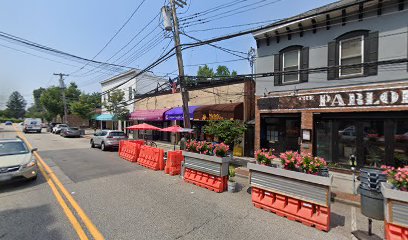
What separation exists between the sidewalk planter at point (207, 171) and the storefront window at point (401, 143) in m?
7.14

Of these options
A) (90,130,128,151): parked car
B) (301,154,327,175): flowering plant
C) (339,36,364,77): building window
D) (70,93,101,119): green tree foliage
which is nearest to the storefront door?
(339,36,364,77): building window

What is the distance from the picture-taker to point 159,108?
22.4 meters

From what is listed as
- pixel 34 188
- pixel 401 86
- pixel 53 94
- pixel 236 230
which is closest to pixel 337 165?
pixel 401 86

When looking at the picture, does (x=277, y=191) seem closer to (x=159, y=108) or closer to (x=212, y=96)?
(x=212, y=96)

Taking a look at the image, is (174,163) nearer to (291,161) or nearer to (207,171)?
(207,171)

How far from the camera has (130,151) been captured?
12.5 m

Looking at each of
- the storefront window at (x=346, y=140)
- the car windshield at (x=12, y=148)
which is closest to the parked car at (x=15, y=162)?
the car windshield at (x=12, y=148)

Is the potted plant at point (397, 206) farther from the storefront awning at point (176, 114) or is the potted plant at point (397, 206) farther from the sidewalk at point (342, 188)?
the storefront awning at point (176, 114)

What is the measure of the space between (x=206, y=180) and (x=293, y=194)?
305 cm

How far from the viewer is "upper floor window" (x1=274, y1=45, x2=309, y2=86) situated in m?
10.6

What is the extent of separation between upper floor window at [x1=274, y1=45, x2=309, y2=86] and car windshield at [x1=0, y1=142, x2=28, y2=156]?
11.7 metres

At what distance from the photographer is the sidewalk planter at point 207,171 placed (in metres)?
6.95

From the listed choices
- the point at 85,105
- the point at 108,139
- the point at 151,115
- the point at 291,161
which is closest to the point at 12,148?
the point at 108,139

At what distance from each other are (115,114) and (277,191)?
24.4 m
